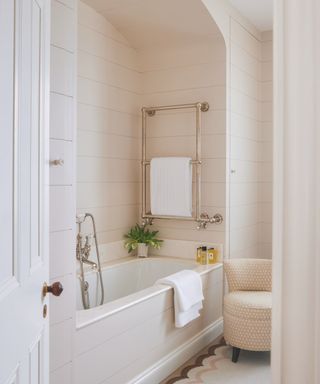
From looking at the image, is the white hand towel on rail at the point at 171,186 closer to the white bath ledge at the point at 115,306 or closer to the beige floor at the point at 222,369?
the white bath ledge at the point at 115,306

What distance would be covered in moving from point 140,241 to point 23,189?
2.76 meters

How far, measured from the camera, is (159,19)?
141 inches

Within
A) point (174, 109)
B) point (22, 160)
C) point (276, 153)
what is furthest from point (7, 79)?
point (174, 109)

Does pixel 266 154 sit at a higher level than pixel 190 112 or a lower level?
lower

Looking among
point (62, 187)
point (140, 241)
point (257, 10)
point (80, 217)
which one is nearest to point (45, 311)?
point (62, 187)

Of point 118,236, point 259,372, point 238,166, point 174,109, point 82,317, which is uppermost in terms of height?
point 174,109

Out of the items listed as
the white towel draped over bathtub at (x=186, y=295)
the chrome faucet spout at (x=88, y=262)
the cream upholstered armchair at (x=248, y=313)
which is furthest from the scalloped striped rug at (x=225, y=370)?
the chrome faucet spout at (x=88, y=262)

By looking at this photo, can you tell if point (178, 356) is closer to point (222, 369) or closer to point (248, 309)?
point (222, 369)

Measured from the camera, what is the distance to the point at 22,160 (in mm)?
1217

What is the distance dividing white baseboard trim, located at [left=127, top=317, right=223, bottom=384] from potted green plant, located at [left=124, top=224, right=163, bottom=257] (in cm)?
84

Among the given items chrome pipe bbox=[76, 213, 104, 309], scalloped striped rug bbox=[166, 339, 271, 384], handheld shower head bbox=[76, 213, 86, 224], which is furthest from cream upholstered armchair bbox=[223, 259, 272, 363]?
handheld shower head bbox=[76, 213, 86, 224]

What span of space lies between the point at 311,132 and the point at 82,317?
1.91 metres

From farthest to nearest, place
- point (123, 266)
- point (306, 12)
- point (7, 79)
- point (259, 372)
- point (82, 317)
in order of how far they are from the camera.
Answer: point (123, 266) < point (259, 372) < point (82, 317) < point (7, 79) < point (306, 12)

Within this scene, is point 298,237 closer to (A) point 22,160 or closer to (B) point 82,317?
(A) point 22,160
